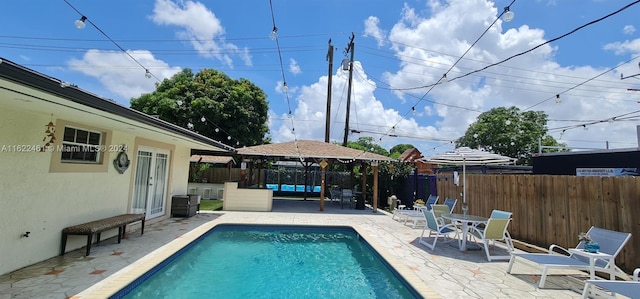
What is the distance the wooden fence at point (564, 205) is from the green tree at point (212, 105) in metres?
16.6

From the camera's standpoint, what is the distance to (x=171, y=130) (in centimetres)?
627

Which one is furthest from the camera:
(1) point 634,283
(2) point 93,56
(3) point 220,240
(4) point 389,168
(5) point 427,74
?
(4) point 389,168

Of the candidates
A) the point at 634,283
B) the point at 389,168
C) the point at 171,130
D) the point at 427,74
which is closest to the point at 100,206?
the point at 171,130

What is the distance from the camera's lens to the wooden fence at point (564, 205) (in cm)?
460

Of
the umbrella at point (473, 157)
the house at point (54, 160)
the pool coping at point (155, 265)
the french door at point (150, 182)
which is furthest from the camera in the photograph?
the french door at point (150, 182)

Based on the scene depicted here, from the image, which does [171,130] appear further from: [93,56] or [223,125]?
[223,125]

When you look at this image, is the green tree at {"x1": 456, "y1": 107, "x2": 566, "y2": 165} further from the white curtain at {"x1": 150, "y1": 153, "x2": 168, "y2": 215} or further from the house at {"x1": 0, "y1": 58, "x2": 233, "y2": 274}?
the house at {"x1": 0, "y1": 58, "x2": 233, "y2": 274}

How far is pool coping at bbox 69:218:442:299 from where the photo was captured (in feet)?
12.5

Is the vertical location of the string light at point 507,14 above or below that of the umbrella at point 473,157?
above

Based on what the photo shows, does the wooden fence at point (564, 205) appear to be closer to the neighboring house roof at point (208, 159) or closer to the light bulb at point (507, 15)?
the light bulb at point (507, 15)

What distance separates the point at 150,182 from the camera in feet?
28.7

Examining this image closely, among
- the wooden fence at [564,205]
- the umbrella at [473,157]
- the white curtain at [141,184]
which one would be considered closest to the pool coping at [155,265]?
the white curtain at [141,184]

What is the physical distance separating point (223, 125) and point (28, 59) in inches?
507

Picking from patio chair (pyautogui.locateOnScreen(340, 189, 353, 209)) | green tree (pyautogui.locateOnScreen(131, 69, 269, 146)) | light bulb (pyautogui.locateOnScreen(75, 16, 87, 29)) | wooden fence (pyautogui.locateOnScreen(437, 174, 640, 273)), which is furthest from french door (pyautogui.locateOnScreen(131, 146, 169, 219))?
green tree (pyautogui.locateOnScreen(131, 69, 269, 146))
